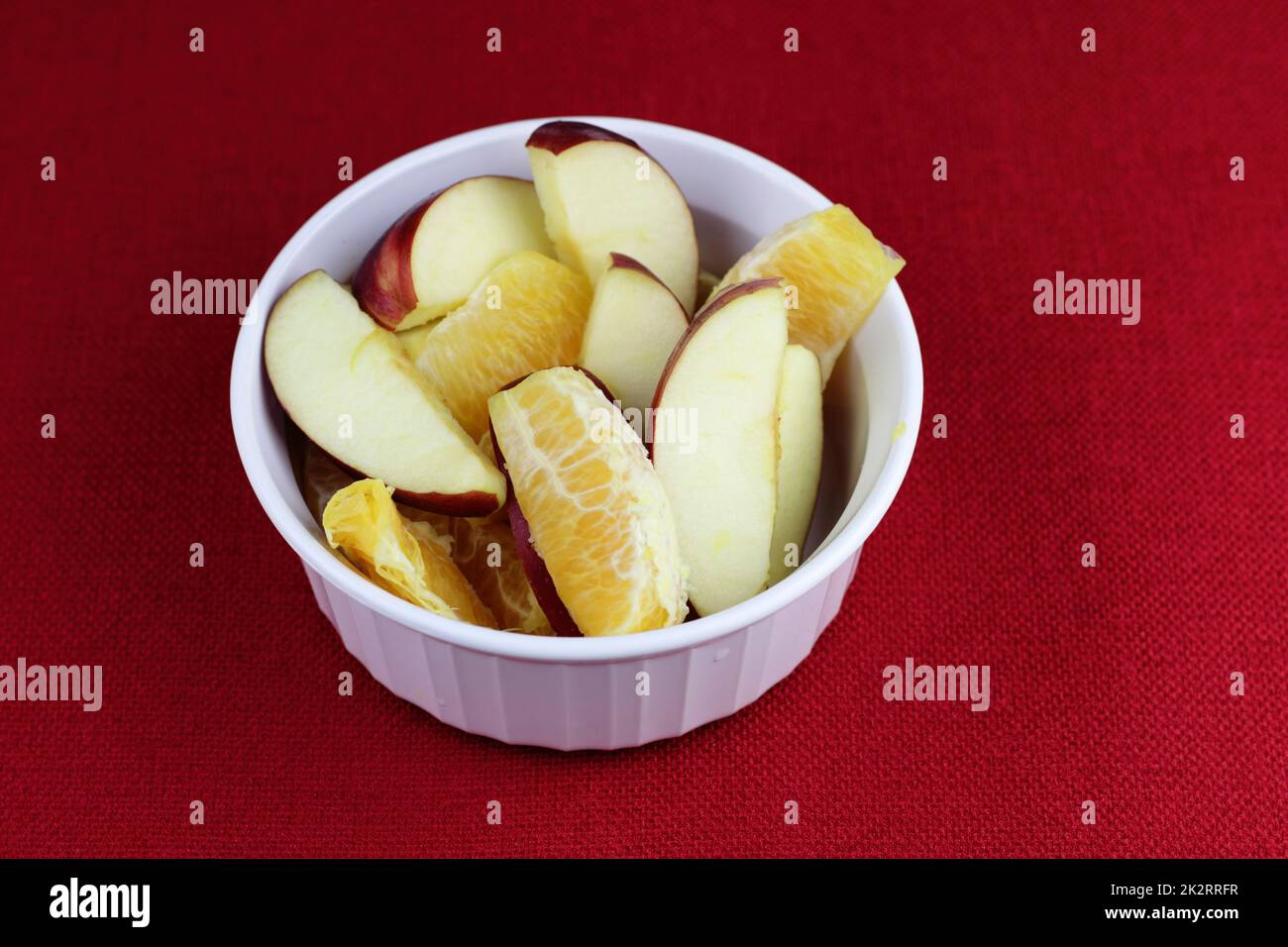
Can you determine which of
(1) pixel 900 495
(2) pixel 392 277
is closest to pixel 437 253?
(2) pixel 392 277

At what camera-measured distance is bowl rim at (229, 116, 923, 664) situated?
40.0 inches

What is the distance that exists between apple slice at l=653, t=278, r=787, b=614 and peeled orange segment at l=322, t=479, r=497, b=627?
19 cm

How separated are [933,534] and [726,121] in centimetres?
61

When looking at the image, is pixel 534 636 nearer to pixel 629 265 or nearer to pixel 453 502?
pixel 453 502

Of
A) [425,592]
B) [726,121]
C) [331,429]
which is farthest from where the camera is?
[726,121]

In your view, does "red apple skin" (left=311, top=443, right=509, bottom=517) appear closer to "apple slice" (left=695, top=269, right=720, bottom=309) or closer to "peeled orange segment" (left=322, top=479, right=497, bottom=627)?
"peeled orange segment" (left=322, top=479, right=497, bottom=627)

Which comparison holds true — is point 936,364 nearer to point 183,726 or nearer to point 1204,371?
point 1204,371

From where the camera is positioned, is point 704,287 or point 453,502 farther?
point 704,287

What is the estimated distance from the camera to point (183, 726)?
4.04 ft

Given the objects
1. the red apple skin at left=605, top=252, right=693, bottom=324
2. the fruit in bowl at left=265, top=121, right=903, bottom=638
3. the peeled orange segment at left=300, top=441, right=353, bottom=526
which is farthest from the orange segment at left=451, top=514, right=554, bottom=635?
the red apple skin at left=605, top=252, right=693, bottom=324

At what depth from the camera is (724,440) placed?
110 centimetres

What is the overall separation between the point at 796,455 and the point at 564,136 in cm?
A: 34

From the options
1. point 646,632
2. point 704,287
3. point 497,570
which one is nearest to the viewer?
point 646,632

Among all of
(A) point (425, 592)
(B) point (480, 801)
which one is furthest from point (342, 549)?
(B) point (480, 801)
